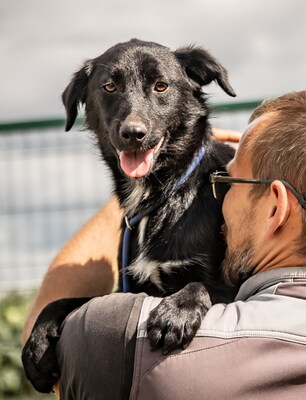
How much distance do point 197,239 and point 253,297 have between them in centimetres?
89

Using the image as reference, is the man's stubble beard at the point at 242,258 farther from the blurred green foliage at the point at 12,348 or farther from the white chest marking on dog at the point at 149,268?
the blurred green foliage at the point at 12,348

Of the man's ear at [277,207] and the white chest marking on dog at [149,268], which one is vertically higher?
the man's ear at [277,207]

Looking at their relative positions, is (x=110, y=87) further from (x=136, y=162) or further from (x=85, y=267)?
(x=85, y=267)

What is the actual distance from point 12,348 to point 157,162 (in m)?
3.02

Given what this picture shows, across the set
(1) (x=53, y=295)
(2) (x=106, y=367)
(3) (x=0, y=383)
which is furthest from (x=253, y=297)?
(3) (x=0, y=383)

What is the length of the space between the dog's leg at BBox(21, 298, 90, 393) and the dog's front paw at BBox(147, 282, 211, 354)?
44 centimetres

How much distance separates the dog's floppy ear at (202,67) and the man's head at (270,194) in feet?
3.28

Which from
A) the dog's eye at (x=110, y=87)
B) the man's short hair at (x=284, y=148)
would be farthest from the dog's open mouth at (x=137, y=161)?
the man's short hair at (x=284, y=148)

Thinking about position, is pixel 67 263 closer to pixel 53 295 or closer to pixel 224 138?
pixel 53 295

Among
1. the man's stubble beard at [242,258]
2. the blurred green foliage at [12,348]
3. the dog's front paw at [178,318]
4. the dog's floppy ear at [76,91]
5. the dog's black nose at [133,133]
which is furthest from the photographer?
the blurred green foliage at [12,348]

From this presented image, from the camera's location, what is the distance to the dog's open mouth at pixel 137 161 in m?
2.94

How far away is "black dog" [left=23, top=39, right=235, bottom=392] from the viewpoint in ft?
8.81

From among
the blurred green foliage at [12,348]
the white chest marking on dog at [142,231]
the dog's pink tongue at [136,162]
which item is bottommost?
the blurred green foliage at [12,348]

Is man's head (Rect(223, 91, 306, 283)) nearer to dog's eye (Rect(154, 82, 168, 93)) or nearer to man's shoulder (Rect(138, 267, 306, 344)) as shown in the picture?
man's shoulder (Rect(138, 267, 306, 344))
